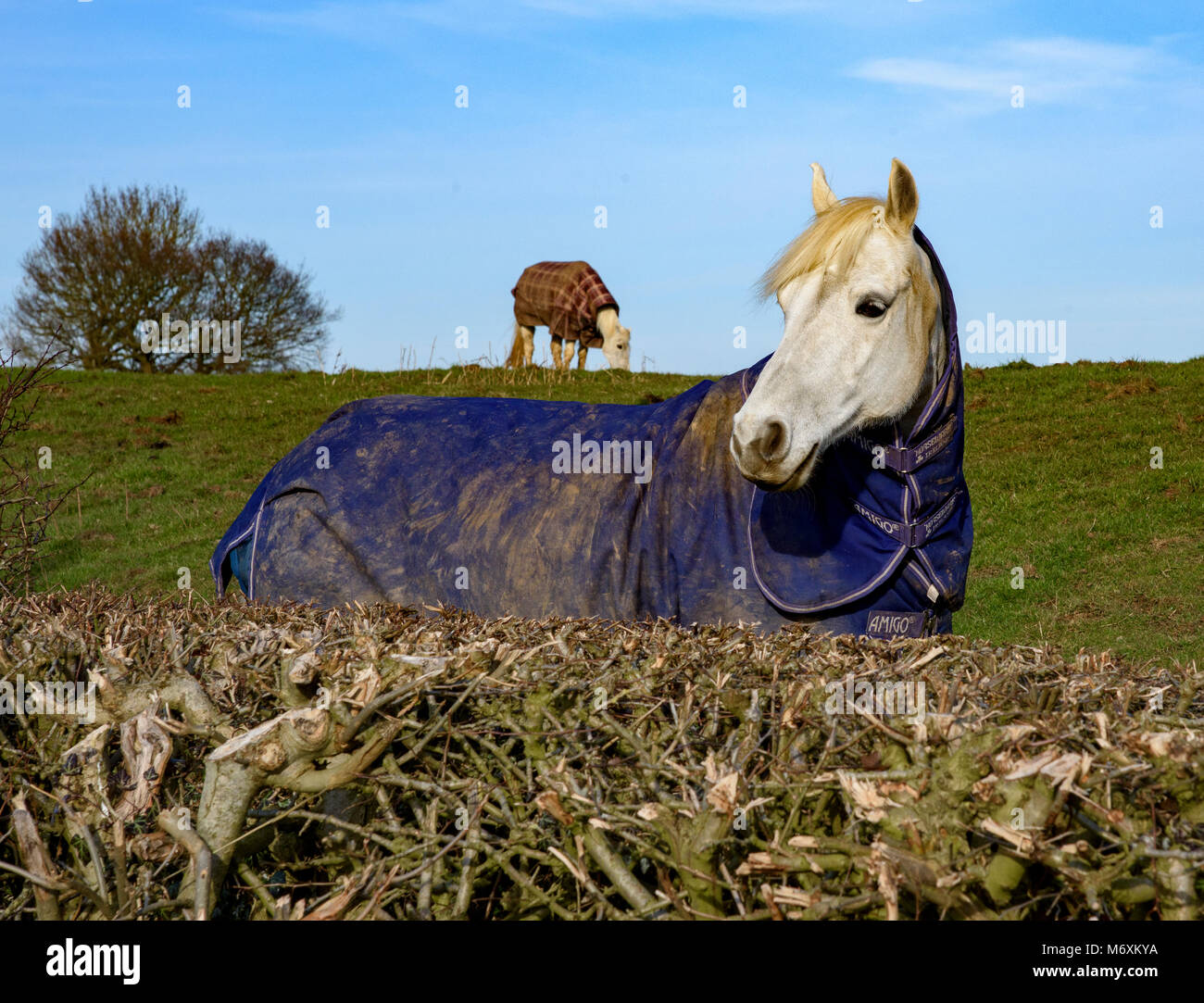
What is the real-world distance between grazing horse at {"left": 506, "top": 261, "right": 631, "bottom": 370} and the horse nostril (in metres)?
18.3

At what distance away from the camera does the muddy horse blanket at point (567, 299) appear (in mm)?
22562

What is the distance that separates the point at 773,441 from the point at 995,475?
9731mm

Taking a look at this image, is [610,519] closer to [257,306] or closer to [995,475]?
[995,475]

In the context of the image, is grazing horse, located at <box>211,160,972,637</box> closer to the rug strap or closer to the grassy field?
the rug strap

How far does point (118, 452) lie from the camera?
50.6ft

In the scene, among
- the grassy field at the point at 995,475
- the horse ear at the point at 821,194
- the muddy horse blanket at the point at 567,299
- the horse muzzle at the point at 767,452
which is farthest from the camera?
the muddy horse blanket at the point at 567,299

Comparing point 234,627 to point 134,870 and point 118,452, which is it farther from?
point 118,452

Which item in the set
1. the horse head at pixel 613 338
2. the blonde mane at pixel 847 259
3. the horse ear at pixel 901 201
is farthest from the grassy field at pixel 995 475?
the horse ear at pixel 901 201

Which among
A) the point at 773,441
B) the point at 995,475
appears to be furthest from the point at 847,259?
the point at 995,475

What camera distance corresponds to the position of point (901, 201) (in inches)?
160

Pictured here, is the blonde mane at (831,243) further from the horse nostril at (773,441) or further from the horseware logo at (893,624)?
the horseware logo at (893,624)

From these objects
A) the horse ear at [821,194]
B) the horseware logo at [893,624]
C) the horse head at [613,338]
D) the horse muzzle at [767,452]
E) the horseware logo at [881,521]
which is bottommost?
the horseware logo at [893,624]

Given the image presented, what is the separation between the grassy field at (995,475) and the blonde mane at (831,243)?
12.1ft
